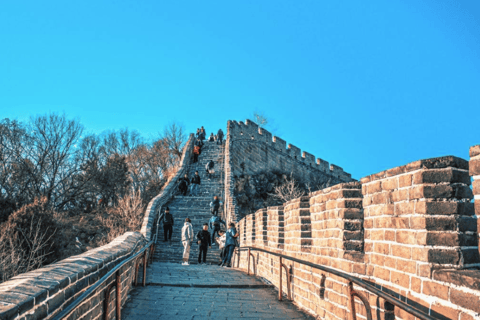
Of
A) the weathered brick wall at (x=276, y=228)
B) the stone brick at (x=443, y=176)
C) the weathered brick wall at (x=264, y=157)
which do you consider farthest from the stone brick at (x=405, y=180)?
the weathered brick wall at (x=264, y=157)

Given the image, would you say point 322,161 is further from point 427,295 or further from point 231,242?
point 427,295

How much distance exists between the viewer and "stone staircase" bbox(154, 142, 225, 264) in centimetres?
1522

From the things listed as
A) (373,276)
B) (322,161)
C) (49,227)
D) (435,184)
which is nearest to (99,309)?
(373,276)

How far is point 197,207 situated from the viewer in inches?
802

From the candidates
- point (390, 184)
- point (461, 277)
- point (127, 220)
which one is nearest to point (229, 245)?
point (390, 184)

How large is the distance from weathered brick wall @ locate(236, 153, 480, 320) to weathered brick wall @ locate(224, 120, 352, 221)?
814 inches

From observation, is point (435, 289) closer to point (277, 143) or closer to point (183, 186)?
point (183, 186)

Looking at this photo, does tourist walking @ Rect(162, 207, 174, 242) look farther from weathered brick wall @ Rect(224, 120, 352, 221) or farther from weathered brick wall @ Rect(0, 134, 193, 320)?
weathered brick wall @ Rect(0, 134, 193, 320)

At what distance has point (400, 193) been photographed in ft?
10.7

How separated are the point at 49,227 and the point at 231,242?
12.5 metres

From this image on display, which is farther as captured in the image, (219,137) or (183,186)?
(219,137)

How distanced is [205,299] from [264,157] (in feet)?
98.6

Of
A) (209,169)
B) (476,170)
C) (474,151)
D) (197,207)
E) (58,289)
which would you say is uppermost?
(209,169)

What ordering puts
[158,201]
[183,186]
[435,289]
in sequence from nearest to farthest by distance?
[435,289] → [158,201] → [183,186]
